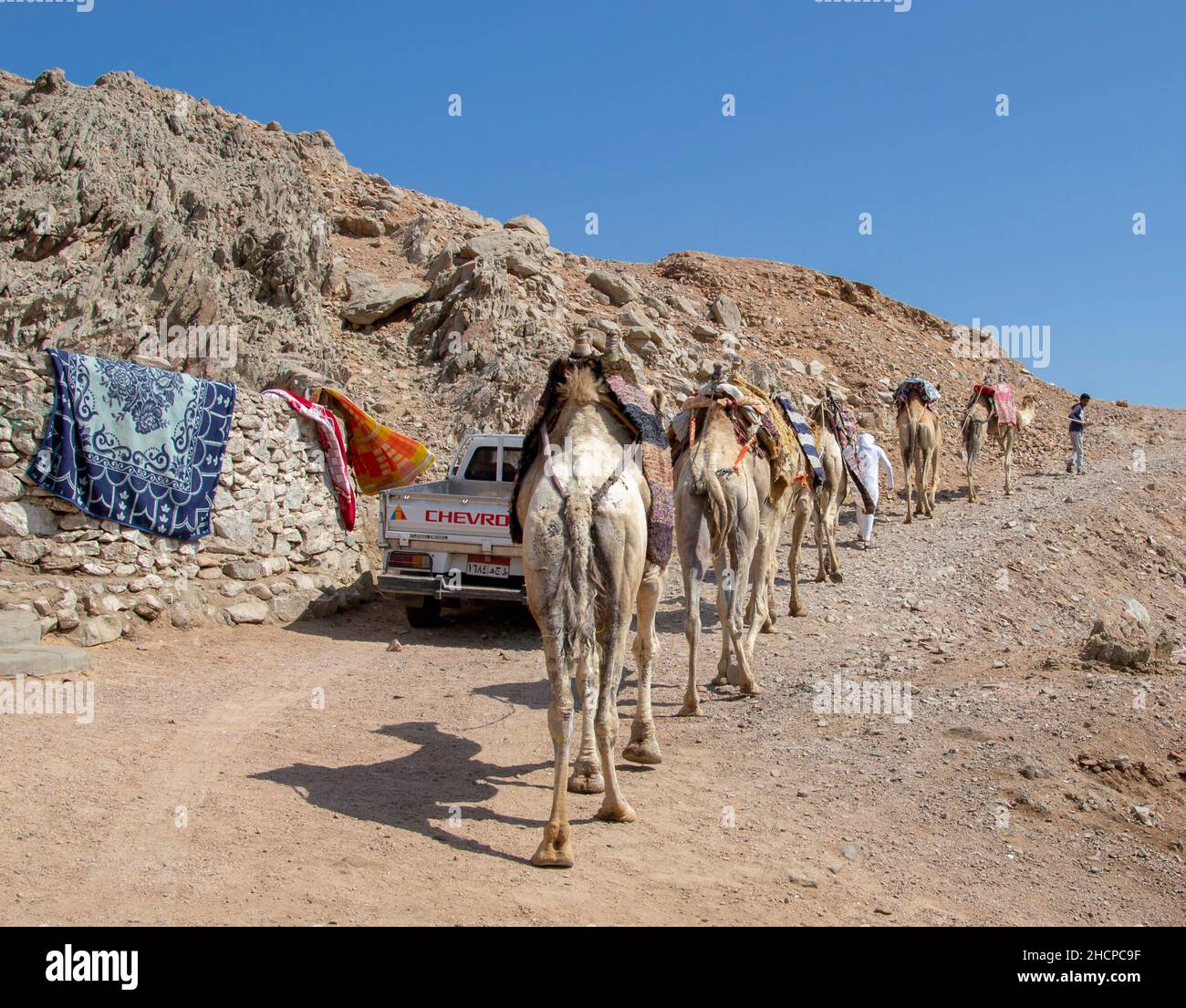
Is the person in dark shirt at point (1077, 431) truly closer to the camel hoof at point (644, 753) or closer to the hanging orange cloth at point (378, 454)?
the hanging orange cloth at point (378, 454)

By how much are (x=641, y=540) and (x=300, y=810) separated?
8.57 ft

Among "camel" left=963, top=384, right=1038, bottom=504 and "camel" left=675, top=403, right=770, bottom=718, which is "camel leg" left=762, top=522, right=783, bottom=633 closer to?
"camel" left=675, top=403, right=770, bottom=718

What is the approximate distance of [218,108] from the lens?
30641 millimetres

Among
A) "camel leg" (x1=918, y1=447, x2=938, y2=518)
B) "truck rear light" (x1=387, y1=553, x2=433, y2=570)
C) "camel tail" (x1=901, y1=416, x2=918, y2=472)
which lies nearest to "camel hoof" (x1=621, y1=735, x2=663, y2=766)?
"truck rear light" (x1=387, y1=553, x2=433, y2=570)

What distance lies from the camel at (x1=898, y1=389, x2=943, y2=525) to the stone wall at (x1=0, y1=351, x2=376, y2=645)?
10481mm

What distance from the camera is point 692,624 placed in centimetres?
788

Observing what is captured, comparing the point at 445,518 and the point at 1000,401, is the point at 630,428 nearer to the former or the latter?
the point at 445,518

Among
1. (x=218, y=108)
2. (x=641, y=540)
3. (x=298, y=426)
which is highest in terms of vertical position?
(x=218, y=108)

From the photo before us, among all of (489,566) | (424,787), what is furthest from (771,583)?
(424,787)

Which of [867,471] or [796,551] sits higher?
[867,471]

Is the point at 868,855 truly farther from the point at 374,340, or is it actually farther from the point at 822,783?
the point at 374,340

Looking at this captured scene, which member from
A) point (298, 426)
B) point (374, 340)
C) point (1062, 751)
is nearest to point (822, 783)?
point (1062, 751)

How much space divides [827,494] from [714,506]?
20.6 feet
